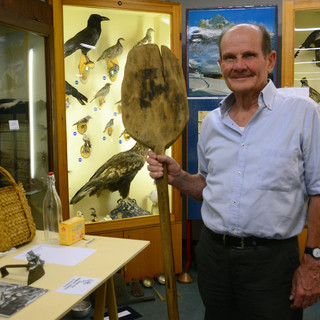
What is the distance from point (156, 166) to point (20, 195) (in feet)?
2.66

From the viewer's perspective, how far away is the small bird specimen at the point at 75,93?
293cm

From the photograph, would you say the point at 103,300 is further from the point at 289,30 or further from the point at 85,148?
the point at 289,30

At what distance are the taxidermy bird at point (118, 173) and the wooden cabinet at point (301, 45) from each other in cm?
133

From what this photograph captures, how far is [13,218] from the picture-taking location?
179cm

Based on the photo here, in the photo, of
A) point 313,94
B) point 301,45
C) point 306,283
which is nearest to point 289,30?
point 301,45

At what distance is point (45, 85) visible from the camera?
107 inches

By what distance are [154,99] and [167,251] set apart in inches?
22.7

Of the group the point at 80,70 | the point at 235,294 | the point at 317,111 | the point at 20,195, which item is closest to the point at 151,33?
the point at 80,70

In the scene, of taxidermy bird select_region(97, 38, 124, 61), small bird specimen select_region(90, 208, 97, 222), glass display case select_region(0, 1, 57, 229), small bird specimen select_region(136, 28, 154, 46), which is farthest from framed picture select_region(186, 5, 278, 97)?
small bird specimen select_region(90, 208, 97, 222)

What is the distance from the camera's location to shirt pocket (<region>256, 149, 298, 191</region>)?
131cm

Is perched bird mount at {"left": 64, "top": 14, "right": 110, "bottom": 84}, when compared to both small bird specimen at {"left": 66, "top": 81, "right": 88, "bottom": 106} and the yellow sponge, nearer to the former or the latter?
small bird specimen at {"left": 66, "top": 81, "right": 88, "bottom": 106}

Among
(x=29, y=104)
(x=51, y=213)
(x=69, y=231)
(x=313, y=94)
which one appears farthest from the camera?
(x=313, y=94)

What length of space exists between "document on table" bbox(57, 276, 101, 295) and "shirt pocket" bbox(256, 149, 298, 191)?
702mm

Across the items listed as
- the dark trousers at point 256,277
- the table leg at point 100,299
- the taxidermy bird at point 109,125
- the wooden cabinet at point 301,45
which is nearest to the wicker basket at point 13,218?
the table leg at point 100,299
